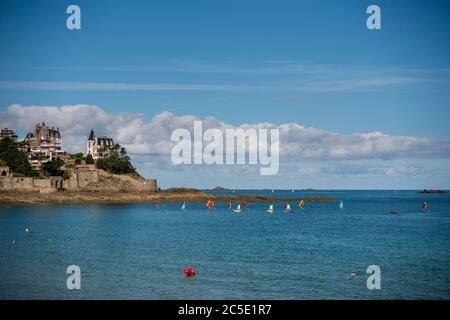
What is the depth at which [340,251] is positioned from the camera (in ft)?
146

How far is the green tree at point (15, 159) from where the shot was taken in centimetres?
12073

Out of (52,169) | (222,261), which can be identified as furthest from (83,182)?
(222,261)

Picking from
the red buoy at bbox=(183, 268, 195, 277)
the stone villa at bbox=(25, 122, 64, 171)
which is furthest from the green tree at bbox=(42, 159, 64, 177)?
the red buoy at bbox=(183, 268, 195, 277)

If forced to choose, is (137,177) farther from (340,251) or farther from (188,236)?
(340,251)

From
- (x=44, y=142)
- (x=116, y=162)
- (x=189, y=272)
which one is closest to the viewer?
(x=189, y=272)

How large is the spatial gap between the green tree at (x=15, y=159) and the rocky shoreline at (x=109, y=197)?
1014 centimetres

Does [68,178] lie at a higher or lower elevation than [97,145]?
lower

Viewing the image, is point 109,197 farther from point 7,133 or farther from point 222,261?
point 222,261

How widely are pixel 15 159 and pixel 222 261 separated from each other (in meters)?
95.3

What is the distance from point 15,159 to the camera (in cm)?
12331

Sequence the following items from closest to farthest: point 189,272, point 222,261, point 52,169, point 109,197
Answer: point 189,272
point 222,261
point 109,197
point 52,169

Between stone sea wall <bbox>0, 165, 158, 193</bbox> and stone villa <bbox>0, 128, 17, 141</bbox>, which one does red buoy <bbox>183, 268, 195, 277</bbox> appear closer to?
stone sea wall <bbox>0, 165, 158, 193</bbox>
